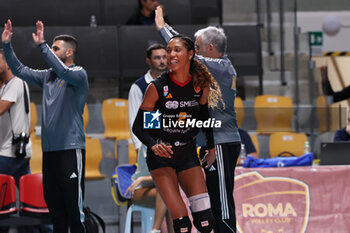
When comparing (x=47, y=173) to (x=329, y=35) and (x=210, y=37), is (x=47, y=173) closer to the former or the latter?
(x=210, y=37)

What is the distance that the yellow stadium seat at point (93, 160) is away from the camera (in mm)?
7895

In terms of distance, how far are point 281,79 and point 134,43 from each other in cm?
196

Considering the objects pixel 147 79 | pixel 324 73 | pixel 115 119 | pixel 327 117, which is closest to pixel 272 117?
pixel 327 117

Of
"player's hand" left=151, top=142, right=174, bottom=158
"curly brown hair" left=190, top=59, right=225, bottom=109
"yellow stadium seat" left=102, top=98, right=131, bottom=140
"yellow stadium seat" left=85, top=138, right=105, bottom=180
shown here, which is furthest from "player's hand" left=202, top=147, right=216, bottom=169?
"yellow stadium seat" left=102, top=98, right=131, bottom=140

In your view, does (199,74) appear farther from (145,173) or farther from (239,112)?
(239,112)

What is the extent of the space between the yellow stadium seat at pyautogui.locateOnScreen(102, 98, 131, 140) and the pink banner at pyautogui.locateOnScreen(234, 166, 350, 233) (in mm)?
1933

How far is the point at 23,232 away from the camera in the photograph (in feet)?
23.1

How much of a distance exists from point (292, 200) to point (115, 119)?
2.58m

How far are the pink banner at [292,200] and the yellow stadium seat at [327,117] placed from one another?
2.32 metres

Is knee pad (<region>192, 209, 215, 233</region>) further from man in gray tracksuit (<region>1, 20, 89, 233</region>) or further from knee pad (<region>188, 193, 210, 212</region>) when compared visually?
man in gray tracksuit (<region>1, 20, 89, 233</region>)

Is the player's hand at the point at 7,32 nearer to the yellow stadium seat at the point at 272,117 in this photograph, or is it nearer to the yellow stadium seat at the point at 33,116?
the yellow stadium seat at the point at 33,116

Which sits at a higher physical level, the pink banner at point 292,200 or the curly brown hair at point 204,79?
the curly brown hair at point 204,79

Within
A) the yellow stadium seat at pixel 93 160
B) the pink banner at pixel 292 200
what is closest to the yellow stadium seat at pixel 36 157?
the yellow stadium seat at pixel 93 160

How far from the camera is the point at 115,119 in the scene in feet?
28.0
